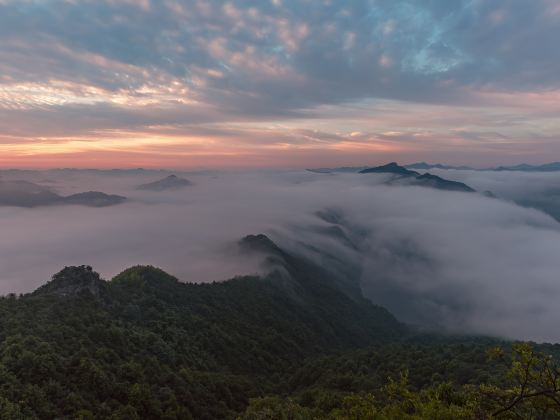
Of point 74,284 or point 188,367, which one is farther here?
point 74,284

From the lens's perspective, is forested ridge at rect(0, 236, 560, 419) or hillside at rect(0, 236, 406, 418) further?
hillside at rect(0, 236, 406, 418)

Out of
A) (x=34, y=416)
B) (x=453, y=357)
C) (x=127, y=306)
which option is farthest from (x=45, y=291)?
(x=453, y=357)

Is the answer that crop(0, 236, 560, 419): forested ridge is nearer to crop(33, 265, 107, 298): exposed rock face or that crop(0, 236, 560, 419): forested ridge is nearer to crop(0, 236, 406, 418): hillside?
crop(0, 236, 406, 418): hillside

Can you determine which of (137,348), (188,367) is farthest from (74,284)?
(188,367)

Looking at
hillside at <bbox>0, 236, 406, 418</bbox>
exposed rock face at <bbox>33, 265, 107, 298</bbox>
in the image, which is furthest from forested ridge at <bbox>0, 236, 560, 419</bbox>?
exposed rock face at <bbox>33, 265, 107, 298</bbox>

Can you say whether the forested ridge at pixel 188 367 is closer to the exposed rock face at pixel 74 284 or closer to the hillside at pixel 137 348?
the hillside at pixel 137 348

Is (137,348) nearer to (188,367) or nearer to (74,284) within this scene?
(188,367)

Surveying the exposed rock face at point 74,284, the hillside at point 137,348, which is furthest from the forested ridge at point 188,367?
the exposed rock face at point 74,284

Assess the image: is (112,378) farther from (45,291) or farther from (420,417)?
(420,417)
